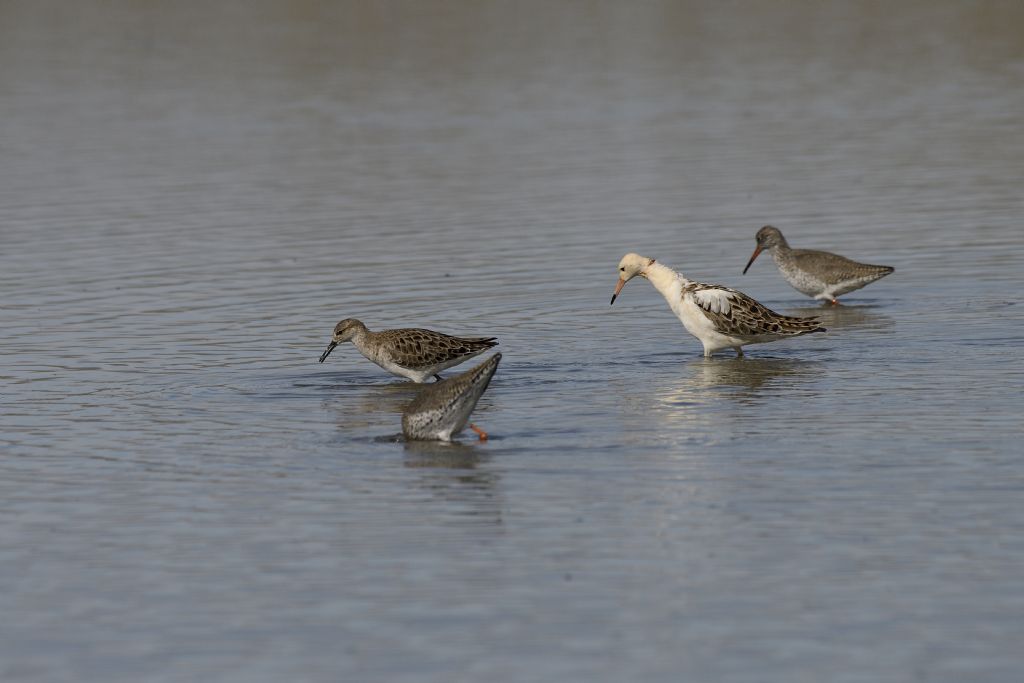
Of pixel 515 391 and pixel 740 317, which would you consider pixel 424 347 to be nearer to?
pixel 515 391

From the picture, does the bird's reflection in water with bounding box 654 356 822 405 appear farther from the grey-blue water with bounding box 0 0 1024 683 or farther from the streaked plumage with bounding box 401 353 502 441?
the streaked plumage with bounding box 401 353 502 441

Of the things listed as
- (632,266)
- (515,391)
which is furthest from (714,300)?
(515,391)

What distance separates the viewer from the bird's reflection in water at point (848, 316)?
21.9 meters

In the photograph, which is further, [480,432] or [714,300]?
[714,300]

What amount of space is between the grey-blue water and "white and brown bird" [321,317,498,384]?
332mm

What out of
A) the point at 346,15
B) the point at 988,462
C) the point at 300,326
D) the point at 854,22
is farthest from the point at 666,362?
the point at 346,15

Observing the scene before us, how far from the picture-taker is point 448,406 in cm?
1593

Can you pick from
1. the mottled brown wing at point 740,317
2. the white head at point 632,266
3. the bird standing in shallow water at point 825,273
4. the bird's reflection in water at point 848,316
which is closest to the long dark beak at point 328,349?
the white head at point 632,266

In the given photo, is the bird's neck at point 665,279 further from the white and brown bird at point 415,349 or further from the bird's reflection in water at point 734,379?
the white and brown bird at point 415,349

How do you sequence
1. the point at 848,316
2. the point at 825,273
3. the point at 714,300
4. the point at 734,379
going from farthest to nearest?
1. the point at 825,273
2. the point at 848,316
3. the point at 714,300
4. the point at 734,379

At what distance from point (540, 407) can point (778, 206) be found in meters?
13.8

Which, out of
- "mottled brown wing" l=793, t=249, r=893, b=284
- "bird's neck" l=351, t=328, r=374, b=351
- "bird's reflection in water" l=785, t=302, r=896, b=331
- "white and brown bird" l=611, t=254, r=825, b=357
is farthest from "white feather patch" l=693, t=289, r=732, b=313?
"bird's neck" l=351, t=328, r=374, b=351

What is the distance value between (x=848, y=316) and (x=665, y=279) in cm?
288

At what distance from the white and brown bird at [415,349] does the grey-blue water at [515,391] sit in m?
0.33
